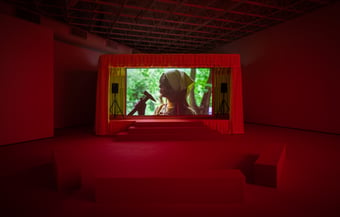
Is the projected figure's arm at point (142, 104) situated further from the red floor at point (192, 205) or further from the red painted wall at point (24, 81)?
the red floor at point (192, 205)

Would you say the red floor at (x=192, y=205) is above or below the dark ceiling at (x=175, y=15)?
below

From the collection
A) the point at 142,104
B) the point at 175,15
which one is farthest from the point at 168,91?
the point at 175,15

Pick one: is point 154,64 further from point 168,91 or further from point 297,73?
point 297,73

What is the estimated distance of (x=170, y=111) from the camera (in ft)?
28.9

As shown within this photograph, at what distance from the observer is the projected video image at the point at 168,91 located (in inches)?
326

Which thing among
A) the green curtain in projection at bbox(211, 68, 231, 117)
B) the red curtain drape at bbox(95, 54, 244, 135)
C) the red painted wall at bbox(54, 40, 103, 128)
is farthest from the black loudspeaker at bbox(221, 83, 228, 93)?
the red painted wall at bbox(54, 40, 103, 128)

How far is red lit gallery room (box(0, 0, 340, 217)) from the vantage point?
2.38 metres

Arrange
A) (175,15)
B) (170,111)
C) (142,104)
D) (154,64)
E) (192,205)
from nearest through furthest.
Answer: (192,205), (154,64), (175,15), (142,104), (170,111)

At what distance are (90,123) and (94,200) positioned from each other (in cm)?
746

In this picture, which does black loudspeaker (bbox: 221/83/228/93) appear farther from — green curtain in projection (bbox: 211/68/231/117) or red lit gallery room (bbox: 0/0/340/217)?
green curtain in projection (bbox: 211/68/231/117)

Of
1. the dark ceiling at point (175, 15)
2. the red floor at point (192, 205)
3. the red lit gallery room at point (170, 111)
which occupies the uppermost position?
the dark ceiling at point (175, 15)

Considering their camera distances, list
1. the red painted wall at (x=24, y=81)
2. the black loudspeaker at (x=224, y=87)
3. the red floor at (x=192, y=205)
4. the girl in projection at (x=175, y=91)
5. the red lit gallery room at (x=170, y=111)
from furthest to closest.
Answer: the girl in projection at (x=175, y=91) → the black loudspeaker at (x=224, y=87) → the red painted wall at (x=24, y=81) → the red lit gallery room at (x=170, y=111) → the red floor at (x=192, y=205)

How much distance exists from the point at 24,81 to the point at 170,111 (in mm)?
5233

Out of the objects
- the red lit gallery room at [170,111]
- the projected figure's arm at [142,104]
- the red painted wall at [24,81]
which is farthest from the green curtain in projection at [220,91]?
the red painted wall at [24,81]
